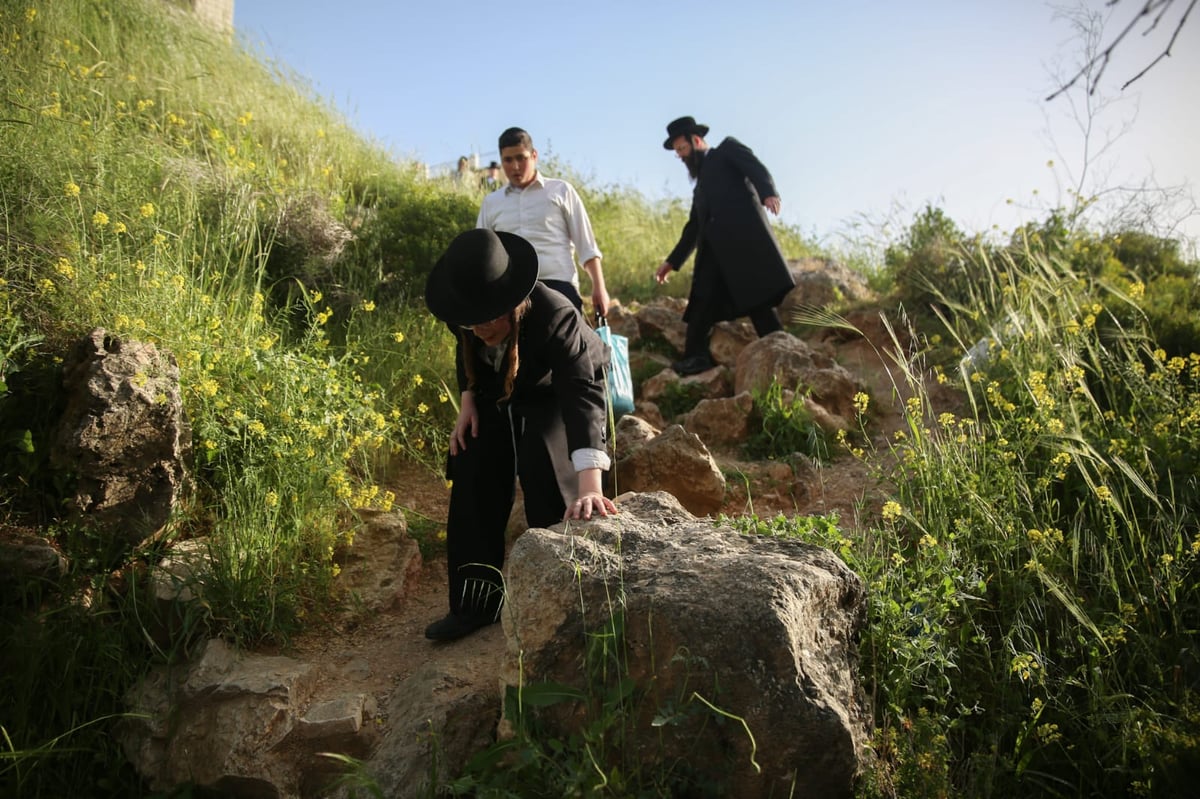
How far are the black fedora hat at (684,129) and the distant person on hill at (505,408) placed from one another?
4.04m

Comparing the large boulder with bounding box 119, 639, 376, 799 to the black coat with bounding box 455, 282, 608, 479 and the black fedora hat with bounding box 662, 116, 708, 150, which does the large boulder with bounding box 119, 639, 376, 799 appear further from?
the black fedora hat with bounding box 662, 116, 708, 150

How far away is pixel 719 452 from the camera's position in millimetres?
5402

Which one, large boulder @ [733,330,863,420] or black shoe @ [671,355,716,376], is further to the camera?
black shoe @ [671,355,716,376]

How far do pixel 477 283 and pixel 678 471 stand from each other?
1.85m

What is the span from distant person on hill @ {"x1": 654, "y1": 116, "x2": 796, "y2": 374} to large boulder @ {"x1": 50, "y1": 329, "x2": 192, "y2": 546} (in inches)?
164

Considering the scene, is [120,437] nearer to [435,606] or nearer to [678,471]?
[435,606]

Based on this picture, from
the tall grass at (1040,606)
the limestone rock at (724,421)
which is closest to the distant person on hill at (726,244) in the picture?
the limestone rock at (724,421)

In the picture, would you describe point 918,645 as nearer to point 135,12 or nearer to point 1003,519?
point 1003,519

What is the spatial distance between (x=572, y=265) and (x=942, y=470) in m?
2.59

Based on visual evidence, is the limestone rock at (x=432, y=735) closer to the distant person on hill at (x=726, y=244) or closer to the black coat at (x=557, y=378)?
the black coat at (x=557, y=378)

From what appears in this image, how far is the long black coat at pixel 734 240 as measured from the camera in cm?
665

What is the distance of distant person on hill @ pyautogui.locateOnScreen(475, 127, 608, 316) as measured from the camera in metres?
5.16

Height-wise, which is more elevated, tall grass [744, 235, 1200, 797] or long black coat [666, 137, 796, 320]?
long black coat [666, 137, 796, 320]

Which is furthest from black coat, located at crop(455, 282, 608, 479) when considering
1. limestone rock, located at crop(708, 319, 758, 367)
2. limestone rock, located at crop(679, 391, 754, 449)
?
limestone rock, located at crop(708, 319, 758, 367)
